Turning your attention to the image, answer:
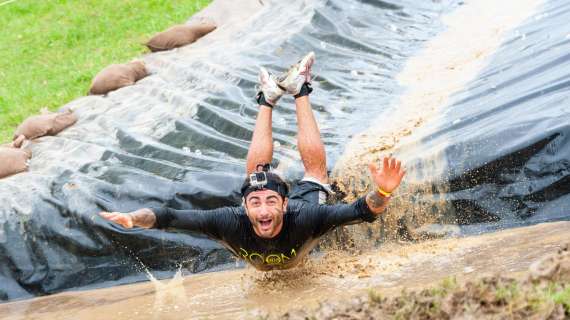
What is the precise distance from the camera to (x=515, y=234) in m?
5.79

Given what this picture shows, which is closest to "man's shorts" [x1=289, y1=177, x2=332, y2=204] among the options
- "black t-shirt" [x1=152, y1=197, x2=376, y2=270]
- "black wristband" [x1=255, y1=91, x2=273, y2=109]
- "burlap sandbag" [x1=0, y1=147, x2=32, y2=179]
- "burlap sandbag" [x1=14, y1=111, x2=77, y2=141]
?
"black t-shirt" [x1=152, y1=197, x2=376, y2=270]

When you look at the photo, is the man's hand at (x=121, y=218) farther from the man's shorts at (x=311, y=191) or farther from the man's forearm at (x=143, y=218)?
the man's shorts at (x=311, y=191)

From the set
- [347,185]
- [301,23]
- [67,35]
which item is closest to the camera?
[347,185]

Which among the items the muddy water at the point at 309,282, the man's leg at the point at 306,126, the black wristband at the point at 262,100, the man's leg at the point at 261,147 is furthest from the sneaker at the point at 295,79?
the muddy water at the point at 309,282

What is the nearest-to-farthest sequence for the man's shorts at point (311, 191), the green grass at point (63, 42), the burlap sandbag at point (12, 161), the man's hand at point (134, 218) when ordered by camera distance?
1. the man's hand at point (134, 218)
2. the man's shorts at point (311, 191)
3. the burlap sandbag at point (12, 161)
4. the green grass at point (63, 42)

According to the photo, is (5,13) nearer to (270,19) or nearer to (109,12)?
(109,12)

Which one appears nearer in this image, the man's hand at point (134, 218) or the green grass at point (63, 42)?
the man's hand at point (134, 218)

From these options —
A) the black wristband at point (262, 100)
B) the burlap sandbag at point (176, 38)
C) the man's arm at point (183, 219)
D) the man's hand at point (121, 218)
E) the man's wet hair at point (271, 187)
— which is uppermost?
the burlap sandbag at point (176, 38)

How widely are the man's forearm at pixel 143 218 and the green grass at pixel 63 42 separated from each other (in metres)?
5.64

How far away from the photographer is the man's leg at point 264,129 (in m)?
6.62

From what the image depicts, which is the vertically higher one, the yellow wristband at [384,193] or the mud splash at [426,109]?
the mud splash at [426,109]

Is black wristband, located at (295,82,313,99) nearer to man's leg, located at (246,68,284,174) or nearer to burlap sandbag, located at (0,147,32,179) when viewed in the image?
man's leg, located at (246,68,284,174)

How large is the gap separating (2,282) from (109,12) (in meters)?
8.81

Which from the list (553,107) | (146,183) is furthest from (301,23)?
(553,107)
